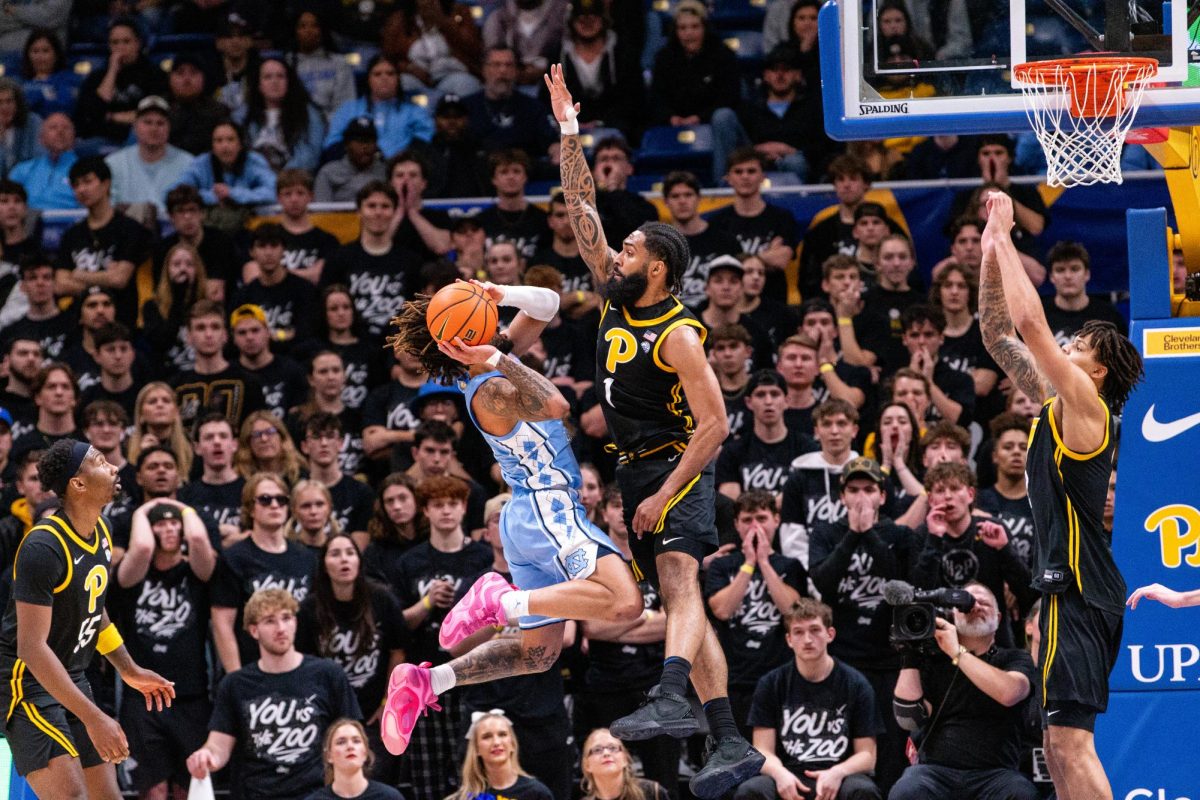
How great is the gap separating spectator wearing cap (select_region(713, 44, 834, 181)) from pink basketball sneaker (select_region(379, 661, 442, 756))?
820 cm

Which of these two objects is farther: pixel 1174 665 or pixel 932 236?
pixel 932 236

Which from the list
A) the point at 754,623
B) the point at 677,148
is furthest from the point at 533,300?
the point at 677,148

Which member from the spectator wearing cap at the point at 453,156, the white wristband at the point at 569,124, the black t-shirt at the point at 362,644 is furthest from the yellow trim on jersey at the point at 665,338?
the spectator wearing cap at the point at 453,156

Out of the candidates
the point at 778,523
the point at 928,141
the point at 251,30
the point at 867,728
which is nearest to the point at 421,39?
the point at 251,30

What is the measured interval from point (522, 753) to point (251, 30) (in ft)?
31.6

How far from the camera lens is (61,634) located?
10.3 meters

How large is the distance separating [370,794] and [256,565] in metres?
2.09

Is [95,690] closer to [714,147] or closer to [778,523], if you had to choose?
[778,523]

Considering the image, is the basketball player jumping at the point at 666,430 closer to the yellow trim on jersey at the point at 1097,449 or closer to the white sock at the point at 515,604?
the white sock at the point at 515,604

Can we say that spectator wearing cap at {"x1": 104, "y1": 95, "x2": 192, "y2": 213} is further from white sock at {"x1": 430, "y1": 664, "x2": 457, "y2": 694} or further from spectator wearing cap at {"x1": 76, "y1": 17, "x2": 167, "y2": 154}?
white sock at {"x1": 430, "y1": 664, "x2": 457, "y2": 694}

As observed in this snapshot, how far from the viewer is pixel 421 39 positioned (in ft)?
61.0

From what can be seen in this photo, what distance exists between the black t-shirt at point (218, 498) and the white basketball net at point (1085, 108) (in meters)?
6.96

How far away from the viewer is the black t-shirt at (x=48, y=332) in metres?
16.1

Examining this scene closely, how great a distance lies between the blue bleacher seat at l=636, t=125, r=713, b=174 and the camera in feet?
57.2
